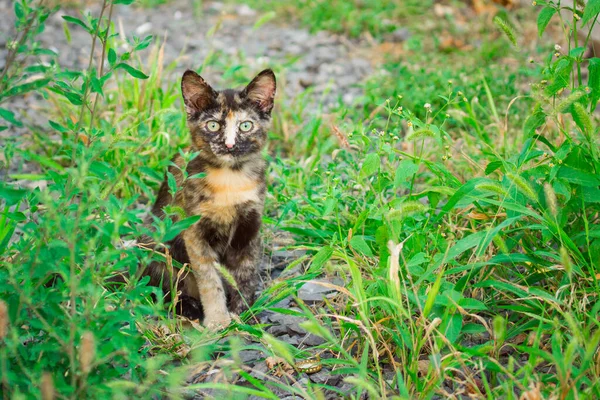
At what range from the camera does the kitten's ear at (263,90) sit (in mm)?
3609

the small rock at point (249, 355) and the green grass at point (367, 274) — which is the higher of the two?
the green grass at point (367, 274)

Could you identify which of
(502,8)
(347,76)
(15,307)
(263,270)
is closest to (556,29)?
(502,8)

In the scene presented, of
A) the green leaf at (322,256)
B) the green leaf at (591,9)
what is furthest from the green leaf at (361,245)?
the green leaf at (591,9)

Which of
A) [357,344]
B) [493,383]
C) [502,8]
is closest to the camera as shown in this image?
[493,383]

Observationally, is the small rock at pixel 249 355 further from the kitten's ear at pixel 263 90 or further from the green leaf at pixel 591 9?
the green leaf at pixel 591 9

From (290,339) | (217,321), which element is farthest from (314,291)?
(217,321)

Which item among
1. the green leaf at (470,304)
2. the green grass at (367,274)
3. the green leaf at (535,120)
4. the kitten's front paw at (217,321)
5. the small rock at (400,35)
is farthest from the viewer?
the small rock at (400,35)

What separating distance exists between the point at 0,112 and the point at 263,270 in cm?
182

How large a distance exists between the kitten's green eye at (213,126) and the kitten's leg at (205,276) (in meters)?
0.52

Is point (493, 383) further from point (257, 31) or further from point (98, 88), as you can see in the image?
point (257, 31)

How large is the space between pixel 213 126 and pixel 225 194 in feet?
1.21

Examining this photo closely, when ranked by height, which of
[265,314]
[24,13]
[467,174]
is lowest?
[265,314]

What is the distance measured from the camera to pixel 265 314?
138 inches

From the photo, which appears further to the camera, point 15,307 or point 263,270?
point 263,270
